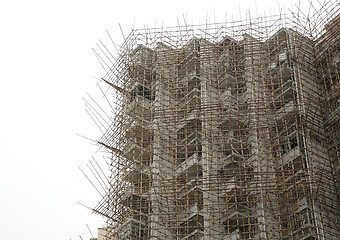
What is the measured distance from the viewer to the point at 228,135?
22375 mm

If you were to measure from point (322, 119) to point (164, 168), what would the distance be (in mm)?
6421

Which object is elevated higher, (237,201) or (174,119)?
(174,119)

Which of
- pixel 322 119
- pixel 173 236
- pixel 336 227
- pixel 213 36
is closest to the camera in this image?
pixel 336 227

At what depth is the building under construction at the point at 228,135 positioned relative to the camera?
66.8 ft

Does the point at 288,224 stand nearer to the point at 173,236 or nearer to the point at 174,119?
the point at 173,236

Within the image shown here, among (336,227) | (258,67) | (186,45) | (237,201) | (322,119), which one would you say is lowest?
(336,227)

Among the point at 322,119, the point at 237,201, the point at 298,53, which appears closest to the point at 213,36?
the point at 298,53

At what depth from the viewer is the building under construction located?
20375mm

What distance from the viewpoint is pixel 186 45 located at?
1009 inches

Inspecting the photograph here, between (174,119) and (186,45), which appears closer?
(174,119)

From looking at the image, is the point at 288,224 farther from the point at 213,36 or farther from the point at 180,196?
the point at 213,36

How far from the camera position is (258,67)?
2386 cm

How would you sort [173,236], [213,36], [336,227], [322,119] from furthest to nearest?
[213,36]
[322,119]
[173,236]
[336,227]

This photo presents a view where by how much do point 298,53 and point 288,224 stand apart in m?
7.37
